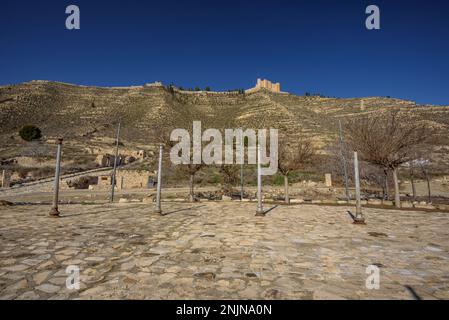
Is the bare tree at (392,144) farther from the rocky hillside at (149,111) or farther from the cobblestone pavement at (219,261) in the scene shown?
the rocky hillside at (149,111)

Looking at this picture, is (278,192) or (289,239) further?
(278,192)

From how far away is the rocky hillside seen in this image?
57.6 metres

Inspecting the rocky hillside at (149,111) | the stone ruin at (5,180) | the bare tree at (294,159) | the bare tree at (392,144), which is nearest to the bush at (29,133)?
the rocky hillside at (149,111)

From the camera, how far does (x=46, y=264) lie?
3883mm

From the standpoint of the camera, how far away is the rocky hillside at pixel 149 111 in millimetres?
57562

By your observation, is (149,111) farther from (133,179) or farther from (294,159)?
(294,159)

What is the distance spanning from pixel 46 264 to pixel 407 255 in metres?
5.61

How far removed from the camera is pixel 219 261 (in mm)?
4117

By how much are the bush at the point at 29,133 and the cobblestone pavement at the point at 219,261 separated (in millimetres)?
57256

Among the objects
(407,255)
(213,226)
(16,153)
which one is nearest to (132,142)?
(16,153)

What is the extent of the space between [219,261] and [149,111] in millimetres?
72482

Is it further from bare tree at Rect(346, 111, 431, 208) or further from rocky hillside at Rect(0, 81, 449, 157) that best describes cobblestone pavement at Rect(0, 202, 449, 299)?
rocky hillside at Rect(0, 81, 449, 157)

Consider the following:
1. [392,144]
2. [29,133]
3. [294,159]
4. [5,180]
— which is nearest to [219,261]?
[392,144]

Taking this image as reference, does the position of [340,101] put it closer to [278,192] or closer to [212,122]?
[212,122]
